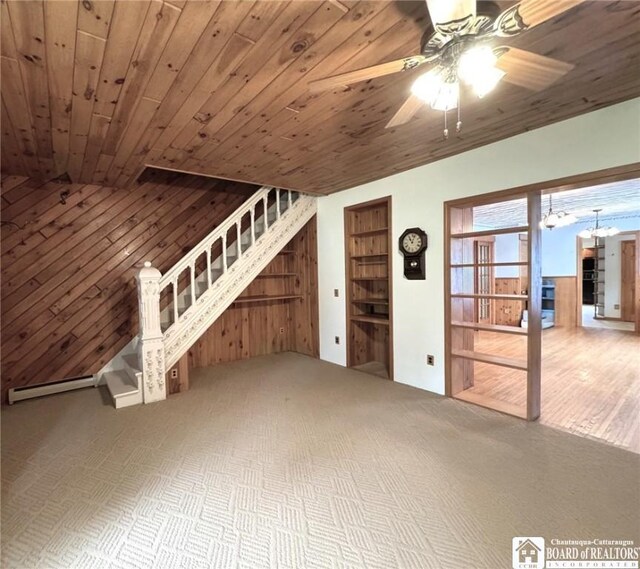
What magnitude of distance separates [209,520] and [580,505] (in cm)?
207

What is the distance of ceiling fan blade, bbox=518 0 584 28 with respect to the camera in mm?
1087

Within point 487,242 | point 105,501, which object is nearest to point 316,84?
point 105,501

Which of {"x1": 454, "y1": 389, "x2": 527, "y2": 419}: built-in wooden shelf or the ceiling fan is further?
{"x1": 454, "y1": 389, "x2": 527, "y2": 419}: built-in wooden shelf

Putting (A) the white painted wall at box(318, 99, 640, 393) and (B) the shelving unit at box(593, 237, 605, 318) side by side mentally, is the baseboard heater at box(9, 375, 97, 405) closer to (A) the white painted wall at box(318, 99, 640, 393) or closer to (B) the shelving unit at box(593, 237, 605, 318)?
(A) the white painted wall at box(318, 99, 640, 393)

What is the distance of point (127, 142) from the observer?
2.76 m

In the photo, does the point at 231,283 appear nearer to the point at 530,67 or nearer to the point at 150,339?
the point at 150,339

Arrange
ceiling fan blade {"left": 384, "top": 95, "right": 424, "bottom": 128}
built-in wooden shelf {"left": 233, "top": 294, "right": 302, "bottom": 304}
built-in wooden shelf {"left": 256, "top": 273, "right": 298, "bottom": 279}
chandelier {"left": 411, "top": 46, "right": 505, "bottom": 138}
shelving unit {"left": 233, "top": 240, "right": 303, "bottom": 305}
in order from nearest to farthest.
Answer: chandelier {"left": 411, "top": 46, "right": 505, "bottom": 138}
ceiling fan blade {"left": 384, "top": 95, "right": 424, "bottom": 128}
built-in wooden shelf {"left": 233, "top": 294, "right": 302, "bottom": 304}
built-in wooden shelf {"left": 256, "top": 273, "right": 298, "bottom": 279}
shelving unit {"left": 233, "top": 240, "right": 303, "bottom": 305}

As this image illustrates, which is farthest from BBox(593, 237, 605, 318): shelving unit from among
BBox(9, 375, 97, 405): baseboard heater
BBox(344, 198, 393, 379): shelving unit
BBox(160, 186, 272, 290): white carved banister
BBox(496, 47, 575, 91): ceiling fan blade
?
BBox(9, 375, 97, 405): baseboard heater

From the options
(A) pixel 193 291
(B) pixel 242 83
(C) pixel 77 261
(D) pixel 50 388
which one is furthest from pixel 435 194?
(D) pixel 50 388

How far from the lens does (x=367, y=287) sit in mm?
4738

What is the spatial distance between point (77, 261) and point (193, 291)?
147 cm

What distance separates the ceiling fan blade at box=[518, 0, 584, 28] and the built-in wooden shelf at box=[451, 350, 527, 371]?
260 cm

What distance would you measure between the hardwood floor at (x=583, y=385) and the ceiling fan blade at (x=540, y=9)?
2888 mm

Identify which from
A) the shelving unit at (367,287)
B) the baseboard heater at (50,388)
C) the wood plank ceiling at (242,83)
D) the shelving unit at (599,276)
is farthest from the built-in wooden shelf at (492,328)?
the shelving unit at (599,276)
